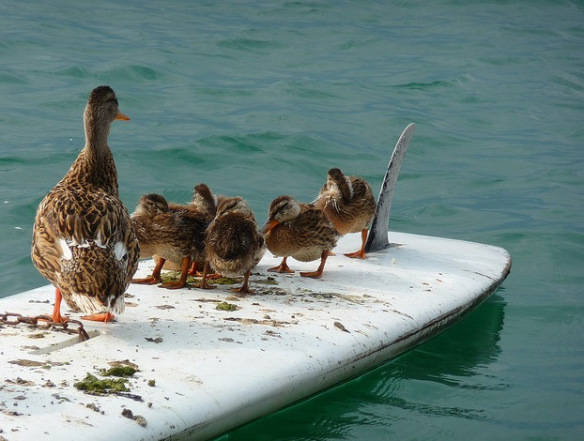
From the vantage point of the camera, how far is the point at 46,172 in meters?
12.2

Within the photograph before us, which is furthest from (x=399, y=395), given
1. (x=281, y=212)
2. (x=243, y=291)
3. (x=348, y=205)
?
(x=348, y=205)

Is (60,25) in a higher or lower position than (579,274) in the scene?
higher

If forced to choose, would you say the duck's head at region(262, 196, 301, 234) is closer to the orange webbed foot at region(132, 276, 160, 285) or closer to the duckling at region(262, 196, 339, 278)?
the duckling at region(262, 196, 339, 278)

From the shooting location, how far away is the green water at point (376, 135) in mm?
6471

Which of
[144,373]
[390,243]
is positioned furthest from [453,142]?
[144,373]

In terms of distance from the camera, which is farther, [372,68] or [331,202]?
[372,68]

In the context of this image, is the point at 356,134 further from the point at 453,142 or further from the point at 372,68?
the point at 372,68

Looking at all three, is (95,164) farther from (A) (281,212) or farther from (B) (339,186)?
(B) (339,186)

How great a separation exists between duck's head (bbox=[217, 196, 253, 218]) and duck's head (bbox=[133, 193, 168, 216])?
15.3 inches

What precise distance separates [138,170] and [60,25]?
790 centimetres

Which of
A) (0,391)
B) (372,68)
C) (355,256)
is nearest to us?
(0,391)

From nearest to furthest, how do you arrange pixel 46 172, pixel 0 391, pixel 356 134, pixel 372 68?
pixel 0 391, pixel 46 172, pixel 356 134, pixel 372 68

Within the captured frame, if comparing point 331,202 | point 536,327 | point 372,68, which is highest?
point 372,68

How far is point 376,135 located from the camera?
49.8 ft
